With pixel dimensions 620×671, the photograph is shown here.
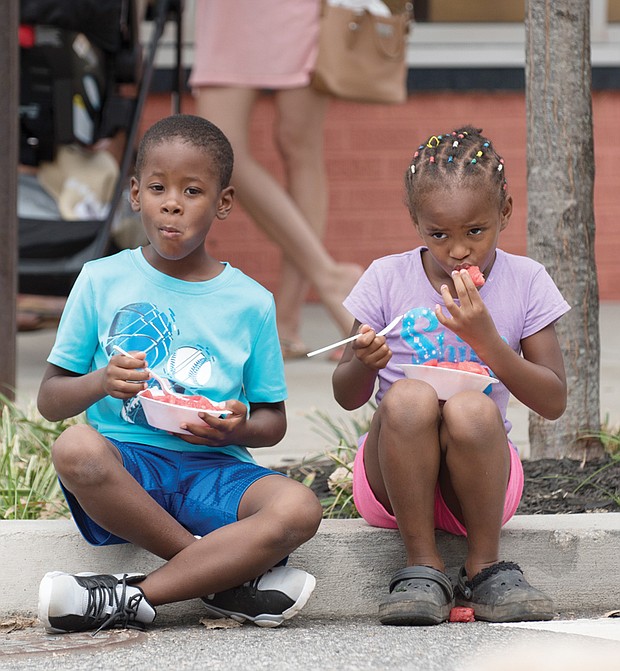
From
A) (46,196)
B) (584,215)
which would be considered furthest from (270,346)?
(46,196)

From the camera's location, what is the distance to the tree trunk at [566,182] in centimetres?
393

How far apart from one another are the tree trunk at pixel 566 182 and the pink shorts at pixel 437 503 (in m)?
0.73

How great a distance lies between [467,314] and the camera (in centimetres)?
299

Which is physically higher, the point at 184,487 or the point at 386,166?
the point at 386,166

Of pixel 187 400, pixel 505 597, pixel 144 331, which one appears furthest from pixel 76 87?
pixel 505 597

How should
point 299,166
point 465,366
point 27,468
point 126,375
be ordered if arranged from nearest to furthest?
point 126,375, point 465,366, point 27,468, point 299,166

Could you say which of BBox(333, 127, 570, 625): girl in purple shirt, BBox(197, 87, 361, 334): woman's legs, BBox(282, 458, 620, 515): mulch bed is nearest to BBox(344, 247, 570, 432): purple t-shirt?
BBox(333, 127, 570, 625): girl in purple shirt

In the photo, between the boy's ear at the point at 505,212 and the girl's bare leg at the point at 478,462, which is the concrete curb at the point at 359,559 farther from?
the boy's ear at the point at 505,212

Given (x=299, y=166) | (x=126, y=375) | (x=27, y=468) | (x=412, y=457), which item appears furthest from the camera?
(x=299, y=166)

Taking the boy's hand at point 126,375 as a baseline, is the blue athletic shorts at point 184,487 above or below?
below

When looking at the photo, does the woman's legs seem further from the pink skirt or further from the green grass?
the green grass

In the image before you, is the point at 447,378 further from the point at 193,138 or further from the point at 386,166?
the point at 386,166

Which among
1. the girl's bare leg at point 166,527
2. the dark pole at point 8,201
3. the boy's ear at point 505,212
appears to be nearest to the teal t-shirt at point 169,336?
the girl's bare leg at point 166,527

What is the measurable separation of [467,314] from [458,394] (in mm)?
200
